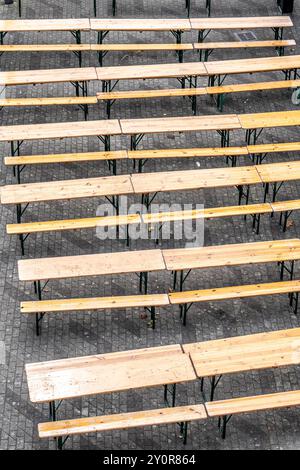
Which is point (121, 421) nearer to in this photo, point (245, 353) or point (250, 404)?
point (250, 404)

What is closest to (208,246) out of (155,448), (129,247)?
(129,247)

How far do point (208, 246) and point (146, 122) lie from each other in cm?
263

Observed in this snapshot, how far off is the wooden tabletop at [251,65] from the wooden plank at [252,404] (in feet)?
24.2

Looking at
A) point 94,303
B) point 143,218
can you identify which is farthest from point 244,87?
point 94,303

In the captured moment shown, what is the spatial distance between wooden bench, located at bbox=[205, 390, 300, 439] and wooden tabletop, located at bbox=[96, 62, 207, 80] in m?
7.27

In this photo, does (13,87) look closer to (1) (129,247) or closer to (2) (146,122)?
(2) (146,122)

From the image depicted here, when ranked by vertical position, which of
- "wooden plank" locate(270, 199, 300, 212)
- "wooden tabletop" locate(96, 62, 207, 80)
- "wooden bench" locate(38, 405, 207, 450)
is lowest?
"wooden bench" locate(38, 405, 207, 450)

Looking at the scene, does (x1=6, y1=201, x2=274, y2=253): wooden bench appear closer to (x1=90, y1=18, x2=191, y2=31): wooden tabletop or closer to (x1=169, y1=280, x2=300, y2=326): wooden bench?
(x1=169, y1=280, x2=300, y2=326): wooden bench

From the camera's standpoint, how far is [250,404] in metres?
14.6

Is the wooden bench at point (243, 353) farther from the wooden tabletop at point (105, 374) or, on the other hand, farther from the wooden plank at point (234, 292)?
the wooden plank at point (234, 292)

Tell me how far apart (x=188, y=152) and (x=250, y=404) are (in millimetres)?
5323

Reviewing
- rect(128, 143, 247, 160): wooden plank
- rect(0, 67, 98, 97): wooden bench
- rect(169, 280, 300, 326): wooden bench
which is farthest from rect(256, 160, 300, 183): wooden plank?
rect(0, 67, 98, 97): wooden bench

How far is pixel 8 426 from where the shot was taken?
14859mm

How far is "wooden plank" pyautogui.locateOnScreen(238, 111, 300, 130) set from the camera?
746 inches
